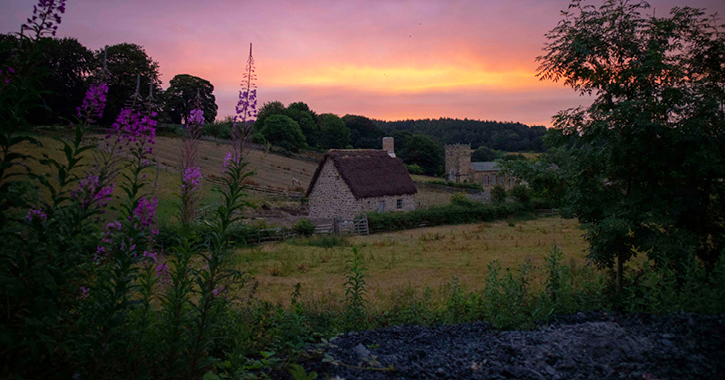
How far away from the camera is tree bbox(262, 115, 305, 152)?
57375 millimetres

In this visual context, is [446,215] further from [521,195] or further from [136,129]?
[136,129]

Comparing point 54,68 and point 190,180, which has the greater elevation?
point 54,68

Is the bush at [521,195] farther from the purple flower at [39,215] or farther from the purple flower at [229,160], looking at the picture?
the purple flower at [39,215]

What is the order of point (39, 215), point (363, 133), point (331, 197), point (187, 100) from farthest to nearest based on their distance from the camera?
point (363, 133) < point (331, 197) < point (187, 100) < point (39, 215)

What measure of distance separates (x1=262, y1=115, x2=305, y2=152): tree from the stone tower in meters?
23.4

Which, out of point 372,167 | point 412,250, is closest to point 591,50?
point 412,250

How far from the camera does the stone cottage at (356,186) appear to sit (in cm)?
2562

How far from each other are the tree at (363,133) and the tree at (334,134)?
5098 mm

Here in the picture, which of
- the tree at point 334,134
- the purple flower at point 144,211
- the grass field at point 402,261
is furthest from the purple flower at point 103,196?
the tree at point 334,134

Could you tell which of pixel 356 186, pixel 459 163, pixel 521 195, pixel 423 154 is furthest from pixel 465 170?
pixel 356 186

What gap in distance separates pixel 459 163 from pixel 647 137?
5456cm

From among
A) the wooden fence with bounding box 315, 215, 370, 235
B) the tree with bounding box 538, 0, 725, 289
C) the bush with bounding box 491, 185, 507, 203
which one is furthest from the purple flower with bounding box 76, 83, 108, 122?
the bush with bounding box 491, 185, 507, 203

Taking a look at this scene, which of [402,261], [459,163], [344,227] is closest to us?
[402,261]

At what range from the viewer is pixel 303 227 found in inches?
790
